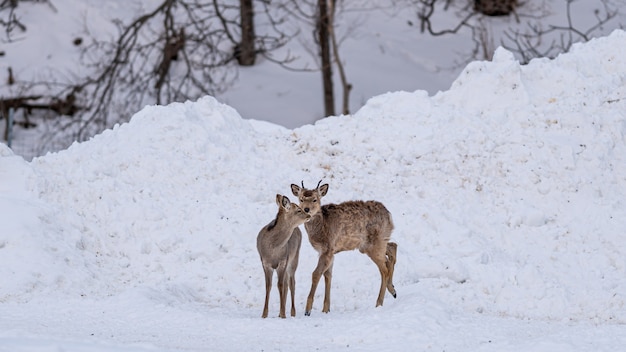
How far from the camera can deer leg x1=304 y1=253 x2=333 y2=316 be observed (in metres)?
13.0

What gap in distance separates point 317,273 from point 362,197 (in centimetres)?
428

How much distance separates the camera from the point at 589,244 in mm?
16156

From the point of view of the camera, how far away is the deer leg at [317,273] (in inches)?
513

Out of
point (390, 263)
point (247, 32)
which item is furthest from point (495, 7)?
point (390, 263)

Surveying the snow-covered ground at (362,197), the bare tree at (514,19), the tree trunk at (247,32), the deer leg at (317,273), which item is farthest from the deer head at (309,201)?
the bare tree at (514,19)

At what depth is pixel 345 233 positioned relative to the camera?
527 inches

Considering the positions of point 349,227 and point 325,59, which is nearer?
point 349,227

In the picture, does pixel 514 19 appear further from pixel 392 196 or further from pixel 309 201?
pixel 309 201

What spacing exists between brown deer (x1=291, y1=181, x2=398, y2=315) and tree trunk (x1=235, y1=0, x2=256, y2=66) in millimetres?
20200

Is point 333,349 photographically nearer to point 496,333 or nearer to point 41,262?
point 496,333

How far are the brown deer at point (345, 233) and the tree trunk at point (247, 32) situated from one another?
2020 centimetres

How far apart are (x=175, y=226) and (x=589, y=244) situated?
6.31m

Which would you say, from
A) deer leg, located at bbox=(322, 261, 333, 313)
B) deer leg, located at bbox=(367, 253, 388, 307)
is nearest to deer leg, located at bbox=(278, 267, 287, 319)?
deer leg, located at bbox=(322, 261, 333, 313)

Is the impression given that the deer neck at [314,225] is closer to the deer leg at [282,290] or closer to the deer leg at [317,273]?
the deer leg at [317,273]
